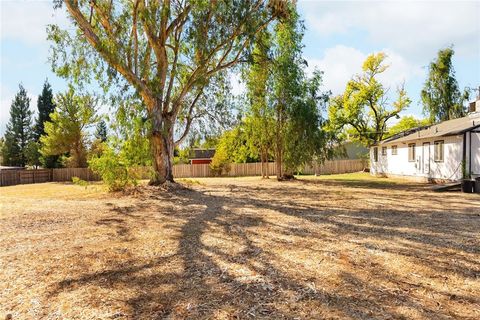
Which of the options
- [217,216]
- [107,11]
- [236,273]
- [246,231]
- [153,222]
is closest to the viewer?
[236,273]

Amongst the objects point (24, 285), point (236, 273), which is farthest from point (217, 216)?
point (24, 285)

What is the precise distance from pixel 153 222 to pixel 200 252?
10.3 ft

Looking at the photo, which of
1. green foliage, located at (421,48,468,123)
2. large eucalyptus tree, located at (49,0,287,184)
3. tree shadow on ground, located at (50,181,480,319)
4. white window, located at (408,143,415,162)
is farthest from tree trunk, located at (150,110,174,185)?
green foliage, located at (421,48,468,123)

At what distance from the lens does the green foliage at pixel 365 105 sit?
36.1 meters

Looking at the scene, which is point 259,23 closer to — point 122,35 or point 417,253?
point 122,35

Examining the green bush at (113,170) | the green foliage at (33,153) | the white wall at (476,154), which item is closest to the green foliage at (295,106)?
the white wall at (476,154)

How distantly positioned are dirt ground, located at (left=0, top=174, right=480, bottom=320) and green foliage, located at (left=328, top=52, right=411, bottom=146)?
93.9ft

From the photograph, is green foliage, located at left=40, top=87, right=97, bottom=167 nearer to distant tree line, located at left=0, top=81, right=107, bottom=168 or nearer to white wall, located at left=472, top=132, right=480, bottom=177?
distant tree line, located at left=0, top=81, right=107, bottom=168

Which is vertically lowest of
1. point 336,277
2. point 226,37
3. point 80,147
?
point 336,277

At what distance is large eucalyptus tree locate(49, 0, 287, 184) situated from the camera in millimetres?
13375

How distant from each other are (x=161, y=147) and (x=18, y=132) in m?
40.1

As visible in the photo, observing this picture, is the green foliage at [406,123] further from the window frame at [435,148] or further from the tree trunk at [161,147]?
the tree trunk at [161,147]

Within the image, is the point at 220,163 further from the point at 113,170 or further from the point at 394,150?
the point at 113,170

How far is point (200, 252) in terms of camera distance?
219 inches
